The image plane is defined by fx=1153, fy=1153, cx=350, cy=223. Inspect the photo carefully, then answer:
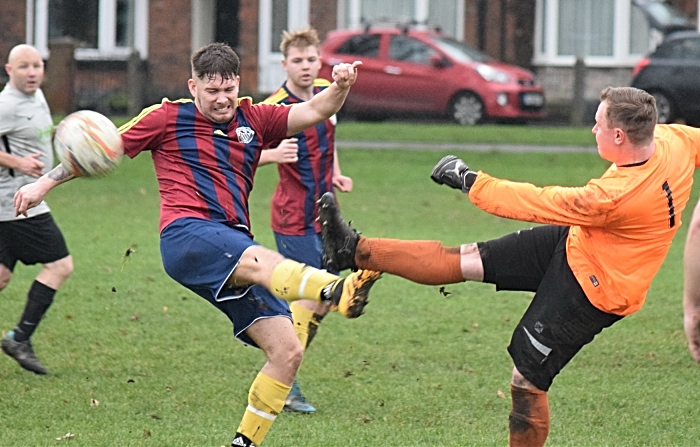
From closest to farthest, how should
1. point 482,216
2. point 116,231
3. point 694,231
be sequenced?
point 694,231 < point 116,231 < point 482,216

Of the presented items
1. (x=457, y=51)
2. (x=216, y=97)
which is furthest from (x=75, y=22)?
(x=216, y=97)

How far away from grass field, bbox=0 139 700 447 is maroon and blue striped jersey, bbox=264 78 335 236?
100 centimetres

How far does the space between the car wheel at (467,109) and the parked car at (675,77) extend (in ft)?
10.6

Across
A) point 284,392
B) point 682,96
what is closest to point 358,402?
point 284,392

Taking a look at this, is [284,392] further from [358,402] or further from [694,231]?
[694,231]

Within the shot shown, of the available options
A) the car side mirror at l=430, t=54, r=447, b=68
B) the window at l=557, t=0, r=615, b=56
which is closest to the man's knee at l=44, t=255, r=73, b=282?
the car side mirror at l=430, t=54, r=447, b=68

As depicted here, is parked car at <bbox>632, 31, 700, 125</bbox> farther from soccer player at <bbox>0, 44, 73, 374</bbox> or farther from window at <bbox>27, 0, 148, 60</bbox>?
soccer player at <bbox>0, 44, 73, 374</bbox>

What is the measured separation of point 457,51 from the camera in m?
24.5

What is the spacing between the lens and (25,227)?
24.7ft

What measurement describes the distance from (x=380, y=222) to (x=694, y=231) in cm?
891

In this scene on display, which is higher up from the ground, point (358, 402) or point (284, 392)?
point (284, 392)

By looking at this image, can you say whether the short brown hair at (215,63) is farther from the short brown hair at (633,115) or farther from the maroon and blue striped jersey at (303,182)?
the short brown hair at (633,115)

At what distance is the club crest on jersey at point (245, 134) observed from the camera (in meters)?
5.68

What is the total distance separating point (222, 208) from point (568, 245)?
1638 millimetres
